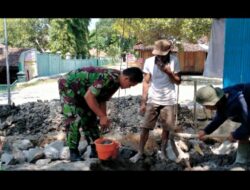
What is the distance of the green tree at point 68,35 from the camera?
27.1 meters

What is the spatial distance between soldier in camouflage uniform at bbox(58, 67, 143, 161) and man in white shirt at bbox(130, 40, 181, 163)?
1.97 ft

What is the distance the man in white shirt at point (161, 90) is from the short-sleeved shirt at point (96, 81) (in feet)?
2.14

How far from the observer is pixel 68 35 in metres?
27.2

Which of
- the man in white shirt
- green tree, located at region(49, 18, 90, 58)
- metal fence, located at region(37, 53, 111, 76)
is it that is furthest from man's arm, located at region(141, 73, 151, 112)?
green tree, located at region(49, 18, 90, 58)

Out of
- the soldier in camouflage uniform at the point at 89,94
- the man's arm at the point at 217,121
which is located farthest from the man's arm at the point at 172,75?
the man's arm at the point at 217,121

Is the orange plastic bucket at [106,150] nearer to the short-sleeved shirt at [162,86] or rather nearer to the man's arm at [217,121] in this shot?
the short-sleeved shirt at [162,86]

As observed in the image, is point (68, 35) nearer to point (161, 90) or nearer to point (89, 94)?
point (161, 90)

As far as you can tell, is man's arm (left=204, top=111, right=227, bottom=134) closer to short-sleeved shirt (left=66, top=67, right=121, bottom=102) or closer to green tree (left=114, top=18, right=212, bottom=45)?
short-sleeved shirt (left=66, top=67, right=121, bottom=102)

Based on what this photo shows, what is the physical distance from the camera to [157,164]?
3.49 meters
